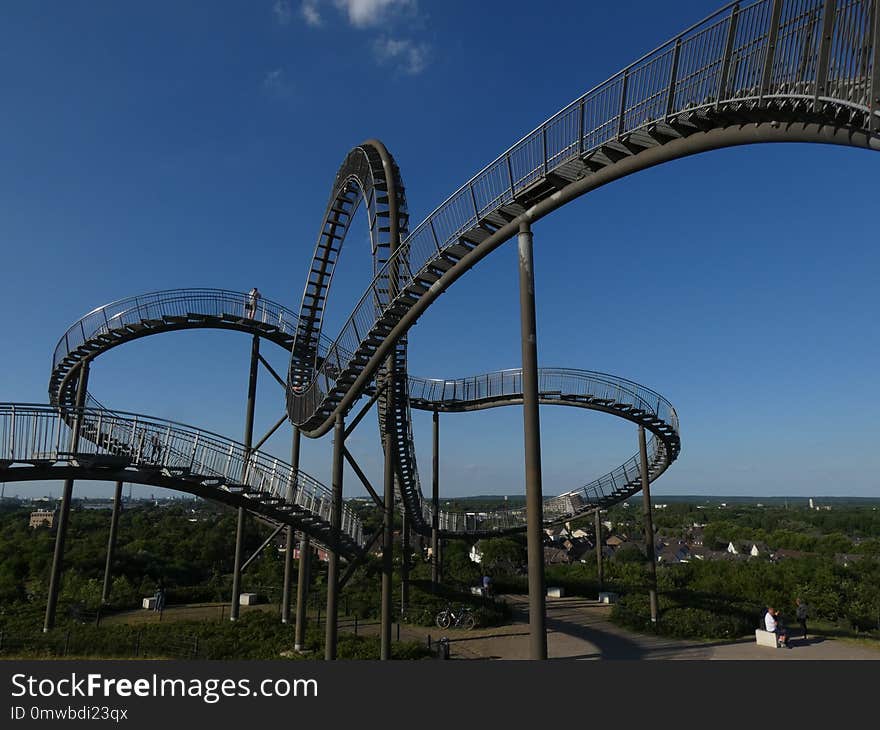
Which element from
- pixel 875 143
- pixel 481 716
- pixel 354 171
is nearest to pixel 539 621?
pixel 481 716

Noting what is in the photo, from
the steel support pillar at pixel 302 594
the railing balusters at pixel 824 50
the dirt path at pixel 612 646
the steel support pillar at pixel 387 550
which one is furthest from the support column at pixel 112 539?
the railing balusters at pixel 824 50

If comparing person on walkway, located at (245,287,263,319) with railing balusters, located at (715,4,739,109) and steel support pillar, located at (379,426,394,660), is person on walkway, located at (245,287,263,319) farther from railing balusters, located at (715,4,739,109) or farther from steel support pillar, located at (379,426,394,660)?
railing balusters, located at (715,4,739,109)

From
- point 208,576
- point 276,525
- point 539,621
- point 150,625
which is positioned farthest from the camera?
point 208,576

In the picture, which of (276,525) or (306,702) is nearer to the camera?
(306,702)

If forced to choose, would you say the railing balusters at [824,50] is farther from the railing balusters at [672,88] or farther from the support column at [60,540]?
the support column at [60,540]

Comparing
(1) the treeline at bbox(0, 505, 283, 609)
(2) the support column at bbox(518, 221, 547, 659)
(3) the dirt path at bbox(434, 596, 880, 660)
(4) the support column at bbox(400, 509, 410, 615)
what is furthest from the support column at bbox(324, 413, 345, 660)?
(1) the treeline at bbox(0, 505, 283, 609)

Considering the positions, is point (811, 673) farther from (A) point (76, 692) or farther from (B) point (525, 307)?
(A) point (76, 692)
